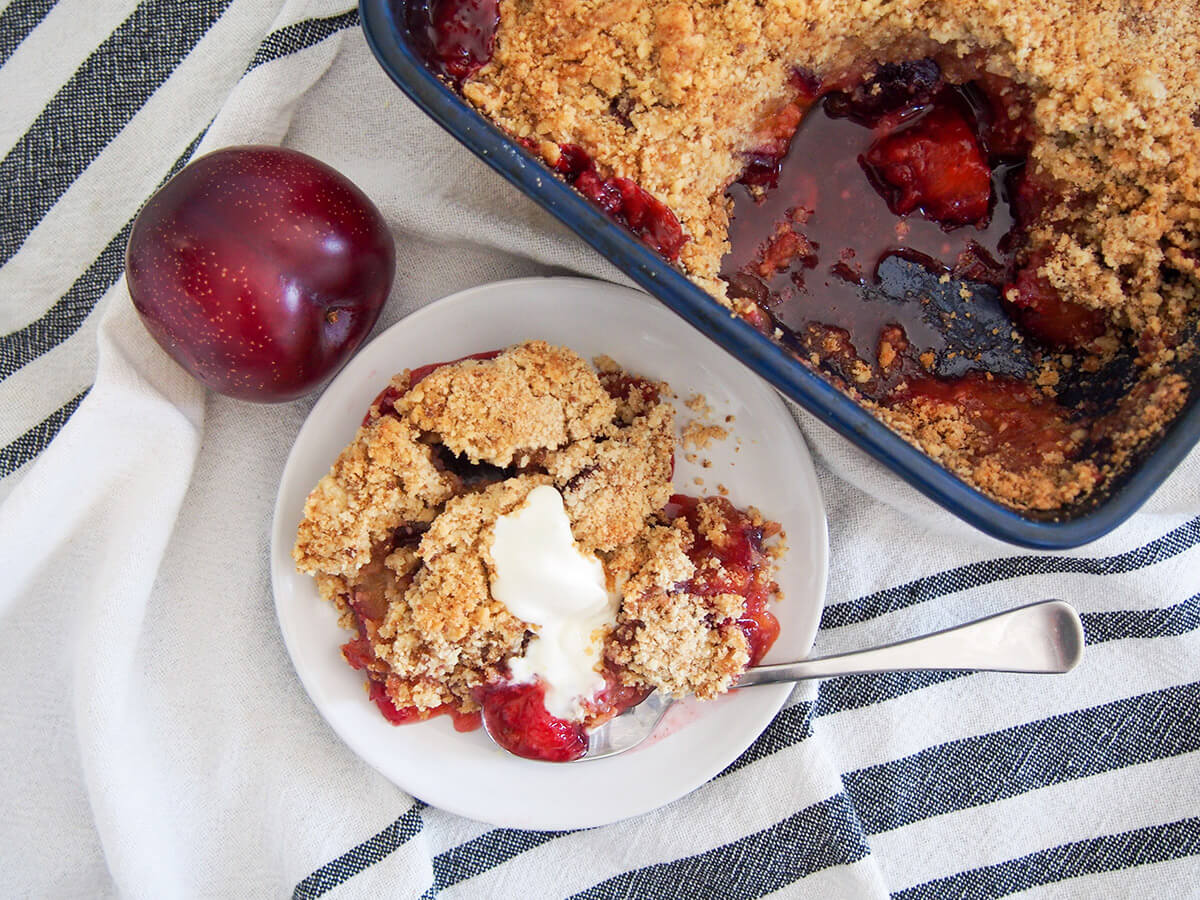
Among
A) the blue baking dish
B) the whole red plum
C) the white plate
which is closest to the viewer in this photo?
the blue baking dish

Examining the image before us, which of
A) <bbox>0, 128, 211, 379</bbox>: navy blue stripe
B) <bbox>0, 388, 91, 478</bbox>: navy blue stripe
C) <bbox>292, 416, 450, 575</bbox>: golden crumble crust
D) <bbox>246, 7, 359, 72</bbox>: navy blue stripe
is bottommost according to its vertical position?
<bbox>0, 388, 91, 478</bbox>: navy blue stripe

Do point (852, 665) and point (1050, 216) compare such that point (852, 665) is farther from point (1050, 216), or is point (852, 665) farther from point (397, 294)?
point (397, 294)

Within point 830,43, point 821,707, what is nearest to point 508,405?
point 830,43

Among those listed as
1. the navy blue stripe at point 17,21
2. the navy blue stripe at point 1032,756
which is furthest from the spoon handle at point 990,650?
the navy blue stripe at point 17,21

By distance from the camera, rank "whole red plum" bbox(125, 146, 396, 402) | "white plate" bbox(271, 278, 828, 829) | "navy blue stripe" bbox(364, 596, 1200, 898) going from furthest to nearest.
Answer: "navy blue stripe" bbox(364, 596, 1200, 898), "white plate" bbox(271, 278, 828, 829), "whole red plum" bbox(125, 146, 396, 402)

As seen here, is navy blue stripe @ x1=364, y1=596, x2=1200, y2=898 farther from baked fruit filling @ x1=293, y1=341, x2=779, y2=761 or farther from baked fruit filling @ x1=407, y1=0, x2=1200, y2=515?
baked fruit filling @ x1=407, y1=0, x2=1200, y2=515

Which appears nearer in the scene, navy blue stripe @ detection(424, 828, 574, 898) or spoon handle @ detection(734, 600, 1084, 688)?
spoon handle @ detection(734, 600, 1084, 688)

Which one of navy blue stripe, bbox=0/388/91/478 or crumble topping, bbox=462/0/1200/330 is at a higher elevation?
crumble topping, bbox=462/0/1200/330

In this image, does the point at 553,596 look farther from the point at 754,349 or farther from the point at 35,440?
the point at 35,440

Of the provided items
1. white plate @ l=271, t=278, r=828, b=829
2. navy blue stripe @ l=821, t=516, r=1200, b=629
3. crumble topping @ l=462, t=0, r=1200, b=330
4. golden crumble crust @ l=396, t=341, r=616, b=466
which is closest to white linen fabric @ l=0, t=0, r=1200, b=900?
navy blue stripe @ l=821, t=516, r=1200, b=629
